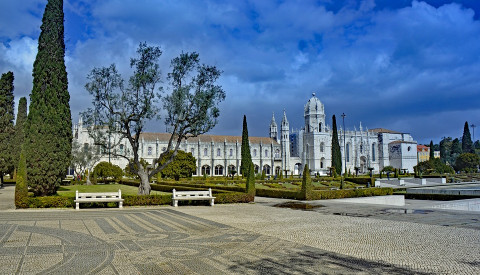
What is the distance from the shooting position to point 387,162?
87438 millimetres

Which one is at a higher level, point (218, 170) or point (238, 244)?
point (218, 170)

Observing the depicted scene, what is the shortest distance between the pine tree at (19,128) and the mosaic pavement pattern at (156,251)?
26.2m

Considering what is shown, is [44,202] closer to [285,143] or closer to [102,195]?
[102,195]

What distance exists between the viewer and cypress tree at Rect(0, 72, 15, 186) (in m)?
31.8

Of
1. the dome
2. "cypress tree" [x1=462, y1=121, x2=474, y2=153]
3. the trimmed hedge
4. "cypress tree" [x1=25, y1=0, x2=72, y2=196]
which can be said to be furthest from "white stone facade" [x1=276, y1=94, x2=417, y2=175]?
the trimmed hedge

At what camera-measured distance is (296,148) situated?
8706 cm

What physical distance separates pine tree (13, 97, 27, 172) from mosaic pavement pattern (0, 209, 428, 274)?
2618 cm

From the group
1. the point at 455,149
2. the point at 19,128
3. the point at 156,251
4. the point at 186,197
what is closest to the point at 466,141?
the point at 455,149

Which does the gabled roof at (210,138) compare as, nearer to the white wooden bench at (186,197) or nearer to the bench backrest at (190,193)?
the bench backrest at (190,193)

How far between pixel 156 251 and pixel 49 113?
40.9 ft

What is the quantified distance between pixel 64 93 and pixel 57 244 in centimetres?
1206

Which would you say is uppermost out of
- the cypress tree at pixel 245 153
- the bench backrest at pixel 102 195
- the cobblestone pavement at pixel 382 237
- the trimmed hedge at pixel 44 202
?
the cypress tree at pixel 245 153

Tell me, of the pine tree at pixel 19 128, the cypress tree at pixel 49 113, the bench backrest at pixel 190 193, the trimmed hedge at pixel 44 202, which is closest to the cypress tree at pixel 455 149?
the pine tree at pixel 19 128

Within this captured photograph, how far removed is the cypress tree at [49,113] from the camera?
54.0 ft
